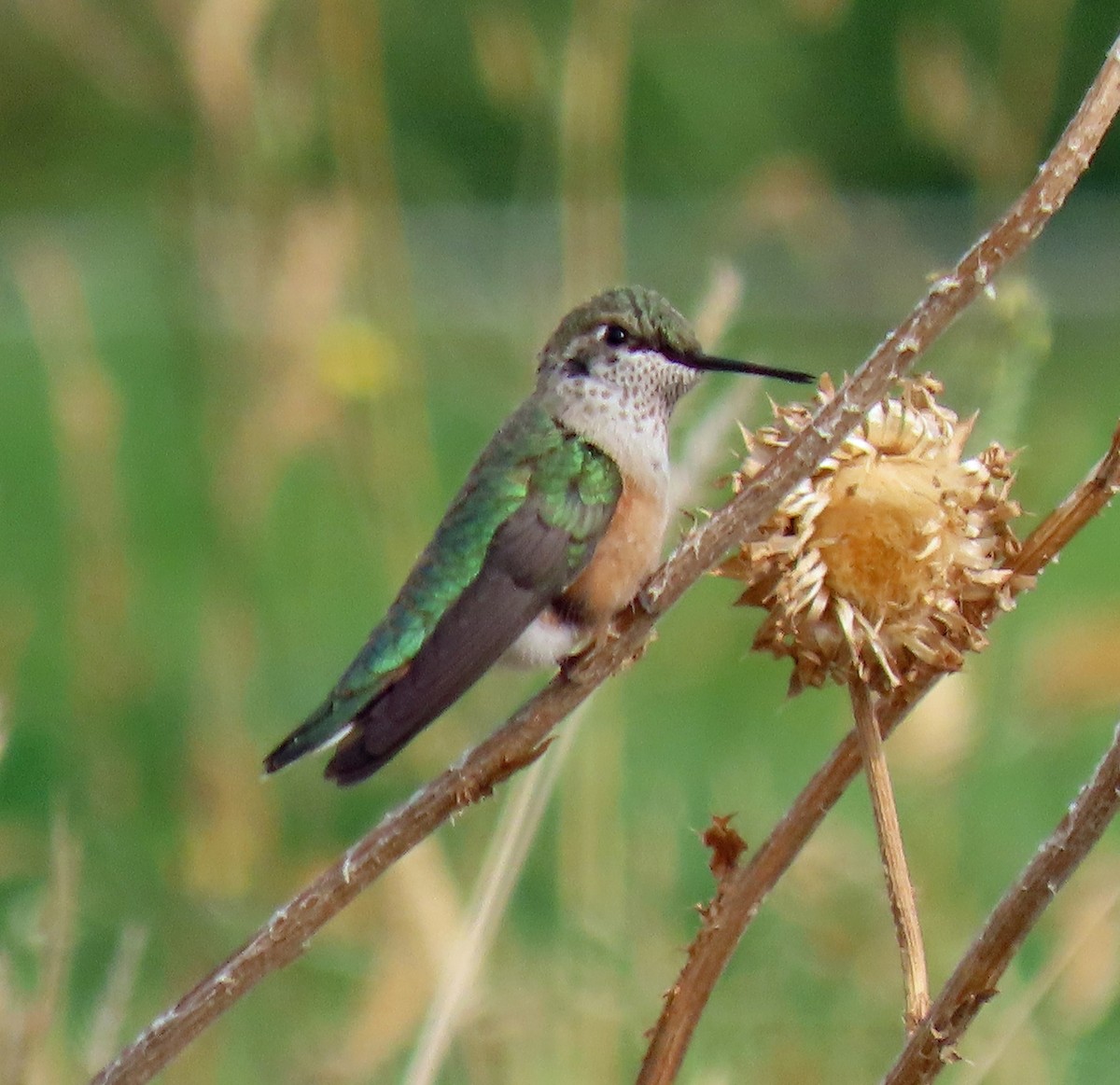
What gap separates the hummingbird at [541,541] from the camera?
6.22 ft

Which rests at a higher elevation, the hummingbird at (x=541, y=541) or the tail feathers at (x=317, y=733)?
the hummingbird at (x=541, y=541)

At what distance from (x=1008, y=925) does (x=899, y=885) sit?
90mm

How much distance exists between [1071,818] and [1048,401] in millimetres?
7854

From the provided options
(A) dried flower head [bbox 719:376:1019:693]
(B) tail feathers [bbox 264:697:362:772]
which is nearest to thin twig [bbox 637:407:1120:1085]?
(A) dried flower head [bbox 719:376:1019:693]

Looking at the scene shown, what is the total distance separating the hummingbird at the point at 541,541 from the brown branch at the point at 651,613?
17.8 inches

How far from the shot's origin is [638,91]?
42.9 ft

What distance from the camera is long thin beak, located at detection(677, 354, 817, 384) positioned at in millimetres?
1714

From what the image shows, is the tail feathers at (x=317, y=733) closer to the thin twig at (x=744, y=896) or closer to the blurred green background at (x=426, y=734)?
the blurred green background at (x=426, y=734)

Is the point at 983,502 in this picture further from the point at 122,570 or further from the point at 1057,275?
the point at 1057,275

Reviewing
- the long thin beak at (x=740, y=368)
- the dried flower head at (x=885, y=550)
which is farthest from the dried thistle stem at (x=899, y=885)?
the long thin beak at (x=740, y=368)

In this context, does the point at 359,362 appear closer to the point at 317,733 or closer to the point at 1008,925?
the point at 317,733

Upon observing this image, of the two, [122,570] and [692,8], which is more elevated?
[692,8]

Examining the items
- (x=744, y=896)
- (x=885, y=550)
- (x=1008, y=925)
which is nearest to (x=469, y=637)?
(x=885, y=550)

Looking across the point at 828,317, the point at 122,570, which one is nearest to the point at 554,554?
the point at 122,570
